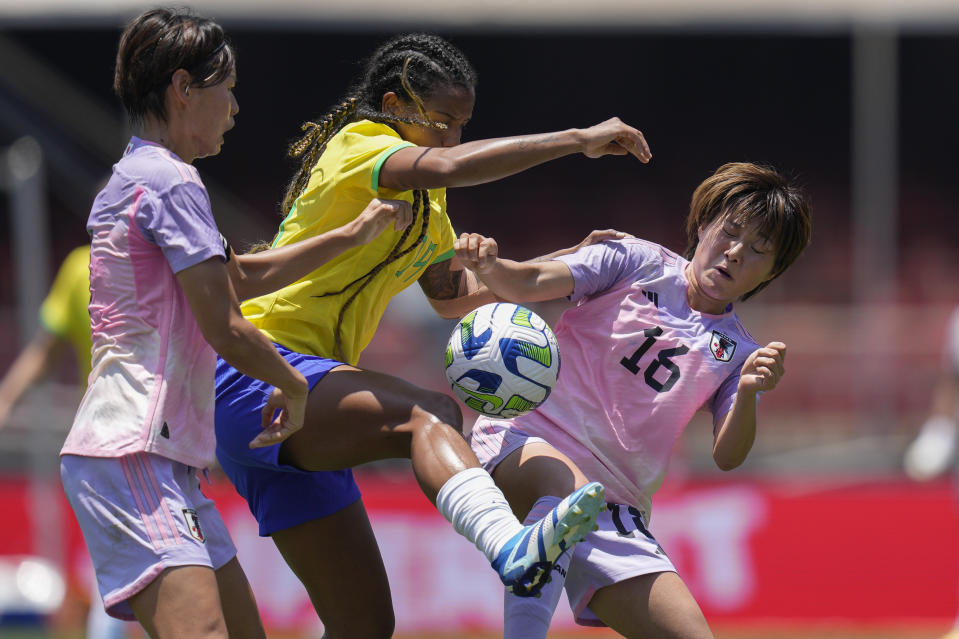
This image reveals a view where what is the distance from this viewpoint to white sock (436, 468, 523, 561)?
337 centimetres

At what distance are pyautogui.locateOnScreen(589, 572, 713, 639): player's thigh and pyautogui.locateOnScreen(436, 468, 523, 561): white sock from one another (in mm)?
636

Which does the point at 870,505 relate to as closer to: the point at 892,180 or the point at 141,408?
the point at 141,408

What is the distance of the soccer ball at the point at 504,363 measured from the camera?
379 centimetres

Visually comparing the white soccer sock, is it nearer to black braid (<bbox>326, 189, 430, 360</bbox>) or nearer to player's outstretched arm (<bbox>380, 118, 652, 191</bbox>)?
black braid (<bbox>326, 189, 430, 360</bbox>)

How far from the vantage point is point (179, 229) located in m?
3.29

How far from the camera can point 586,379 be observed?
4141 mm

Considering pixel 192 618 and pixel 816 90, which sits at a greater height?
pixel 816 90

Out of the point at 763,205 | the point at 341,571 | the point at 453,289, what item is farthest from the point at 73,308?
the point at 763,205

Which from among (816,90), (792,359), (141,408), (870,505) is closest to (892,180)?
(816,90)

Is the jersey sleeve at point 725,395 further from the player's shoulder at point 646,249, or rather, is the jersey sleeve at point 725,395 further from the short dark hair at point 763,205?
the player's shoulder at point 646,249

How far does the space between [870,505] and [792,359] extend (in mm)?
3273

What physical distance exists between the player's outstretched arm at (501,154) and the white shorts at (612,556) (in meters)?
1.11

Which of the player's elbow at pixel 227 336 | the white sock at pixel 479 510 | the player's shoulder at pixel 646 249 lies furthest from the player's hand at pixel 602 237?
the player's elbow at pixel 227 336

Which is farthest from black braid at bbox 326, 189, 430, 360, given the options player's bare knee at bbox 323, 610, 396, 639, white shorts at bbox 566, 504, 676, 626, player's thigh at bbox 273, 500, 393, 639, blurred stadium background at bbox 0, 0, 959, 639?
blurred stadium background at bbox 0, 0, 959, 639
